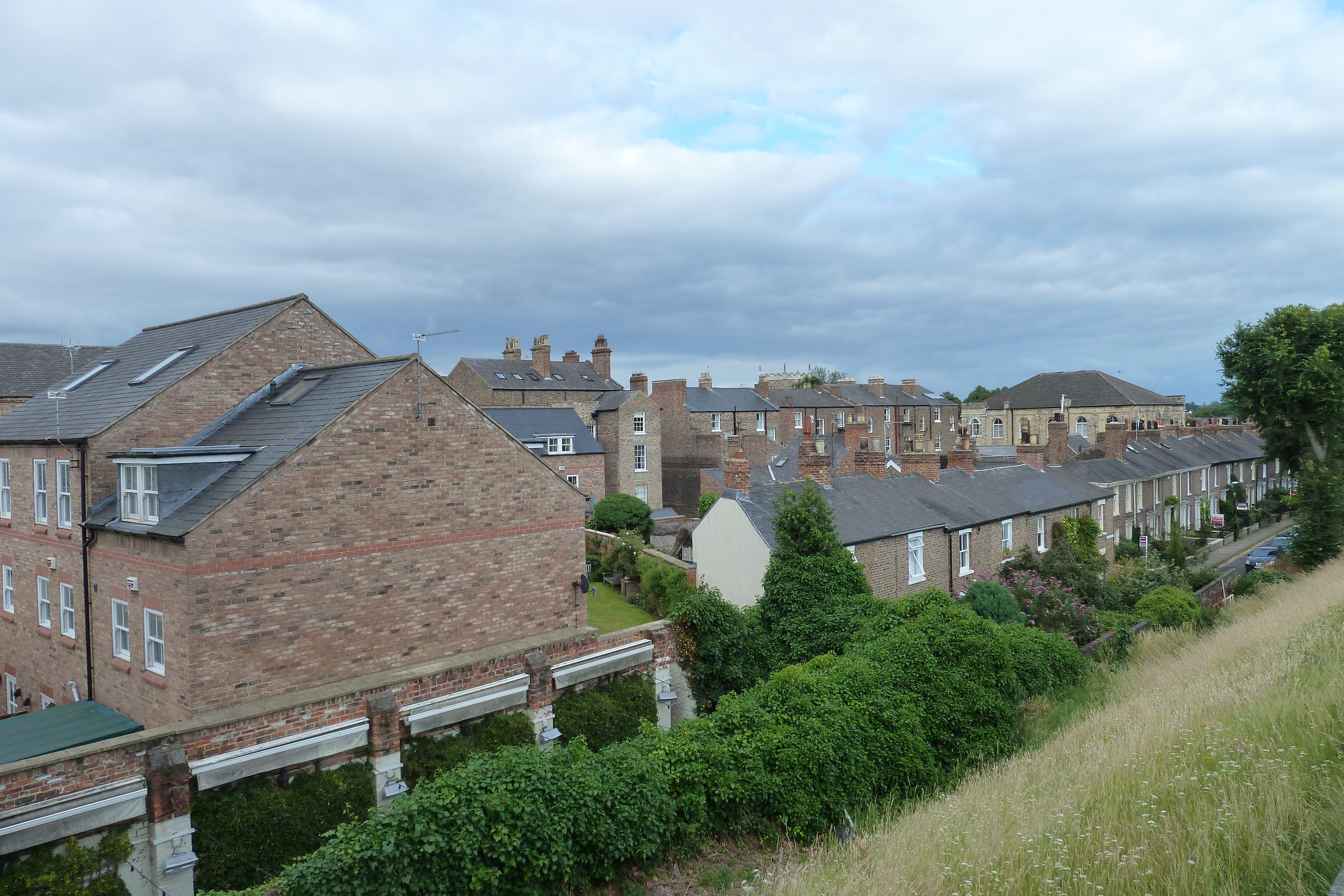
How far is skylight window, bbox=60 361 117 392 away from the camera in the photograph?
21.8 m

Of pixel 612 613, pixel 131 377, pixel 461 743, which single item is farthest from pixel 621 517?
pixel 461 743

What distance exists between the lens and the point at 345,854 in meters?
8.80

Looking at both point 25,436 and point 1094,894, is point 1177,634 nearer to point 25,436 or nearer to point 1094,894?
point 1094,894

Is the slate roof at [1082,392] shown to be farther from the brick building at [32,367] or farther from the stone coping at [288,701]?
the brick building at [32,367]

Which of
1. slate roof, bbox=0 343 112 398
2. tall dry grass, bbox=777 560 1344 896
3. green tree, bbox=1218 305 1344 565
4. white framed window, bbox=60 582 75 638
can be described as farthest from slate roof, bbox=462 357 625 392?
tall dry grass, bbox=777 560 1344 896

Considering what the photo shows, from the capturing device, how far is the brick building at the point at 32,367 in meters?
43.2

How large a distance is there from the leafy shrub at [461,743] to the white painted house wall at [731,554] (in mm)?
9773

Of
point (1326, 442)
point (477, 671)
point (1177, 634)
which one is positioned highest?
point (1326, 442)

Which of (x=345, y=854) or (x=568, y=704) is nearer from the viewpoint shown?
(x=345, y=854)

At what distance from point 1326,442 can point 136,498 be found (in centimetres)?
5544

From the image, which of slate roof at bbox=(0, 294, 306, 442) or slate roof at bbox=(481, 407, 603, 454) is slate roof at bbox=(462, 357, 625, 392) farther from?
slate roof at bbox=(0, 294, 306, 442)

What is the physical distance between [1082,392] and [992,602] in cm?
7144

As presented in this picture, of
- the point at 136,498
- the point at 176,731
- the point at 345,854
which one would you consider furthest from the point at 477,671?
the point at 136,498

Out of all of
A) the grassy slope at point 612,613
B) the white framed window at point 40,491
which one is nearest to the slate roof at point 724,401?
the grassy slope at point 612,613
